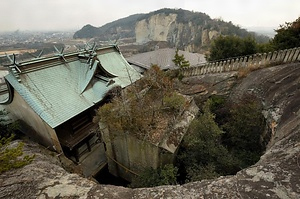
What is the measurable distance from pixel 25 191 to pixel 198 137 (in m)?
6.73

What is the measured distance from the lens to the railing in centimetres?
1058

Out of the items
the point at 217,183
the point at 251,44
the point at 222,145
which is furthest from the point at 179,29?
the point at 217,183

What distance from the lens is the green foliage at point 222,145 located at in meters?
7.35

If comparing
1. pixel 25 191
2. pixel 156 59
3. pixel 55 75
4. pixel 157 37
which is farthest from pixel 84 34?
pixel 25 191

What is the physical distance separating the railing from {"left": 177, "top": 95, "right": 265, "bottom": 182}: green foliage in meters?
4.17

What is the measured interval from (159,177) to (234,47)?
14804 millimetres

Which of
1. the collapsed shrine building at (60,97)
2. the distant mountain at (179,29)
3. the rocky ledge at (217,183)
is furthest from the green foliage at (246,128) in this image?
the distant mountain at (179,29)

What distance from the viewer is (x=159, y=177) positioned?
7.43 meters

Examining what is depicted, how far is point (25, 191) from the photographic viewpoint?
4809mm

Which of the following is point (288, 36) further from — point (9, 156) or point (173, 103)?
point (9, 156)

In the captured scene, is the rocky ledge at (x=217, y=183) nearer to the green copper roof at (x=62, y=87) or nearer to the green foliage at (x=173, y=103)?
the green copper roof at (x=62, y=87)

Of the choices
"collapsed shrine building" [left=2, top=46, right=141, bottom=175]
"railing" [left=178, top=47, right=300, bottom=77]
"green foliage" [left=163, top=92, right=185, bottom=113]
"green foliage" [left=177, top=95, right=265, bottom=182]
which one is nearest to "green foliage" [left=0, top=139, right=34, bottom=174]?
"collapsed shrine building" [left=2, top=46, right=141, bottom=175]

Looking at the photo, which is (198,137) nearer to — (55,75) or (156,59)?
(55,75)

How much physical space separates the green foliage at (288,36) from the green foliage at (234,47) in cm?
297
